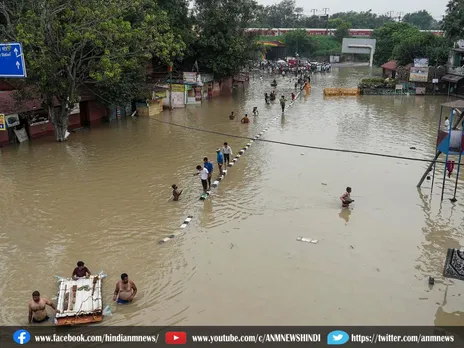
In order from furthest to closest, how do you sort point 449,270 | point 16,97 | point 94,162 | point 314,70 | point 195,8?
1. point 314,70
2. point 195,8
3. point 16,97
4. point 94,162
5. point 449,270

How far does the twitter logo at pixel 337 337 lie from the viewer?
7.81m

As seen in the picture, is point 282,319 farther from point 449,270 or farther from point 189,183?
point 189,183

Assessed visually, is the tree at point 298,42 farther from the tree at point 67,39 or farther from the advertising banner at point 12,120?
the advertising banner at point 12,120

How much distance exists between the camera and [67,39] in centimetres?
1898

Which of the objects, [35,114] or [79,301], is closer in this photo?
[79,301]

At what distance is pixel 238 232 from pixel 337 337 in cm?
481

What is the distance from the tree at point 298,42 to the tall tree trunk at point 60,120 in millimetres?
77448

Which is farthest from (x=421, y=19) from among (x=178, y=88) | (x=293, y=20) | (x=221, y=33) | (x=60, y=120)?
(x=60, y=120)

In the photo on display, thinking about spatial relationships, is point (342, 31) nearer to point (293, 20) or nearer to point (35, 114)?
point (293, 20)

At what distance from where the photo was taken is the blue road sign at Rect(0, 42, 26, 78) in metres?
14.2

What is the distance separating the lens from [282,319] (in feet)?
27.3

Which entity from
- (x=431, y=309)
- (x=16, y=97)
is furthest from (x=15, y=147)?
(x=431, y=309)

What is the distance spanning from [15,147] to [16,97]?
2622 mm

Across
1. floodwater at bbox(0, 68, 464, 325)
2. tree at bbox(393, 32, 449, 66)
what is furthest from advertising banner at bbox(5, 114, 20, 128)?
tree at bbox(393, 32, 449, 66)
